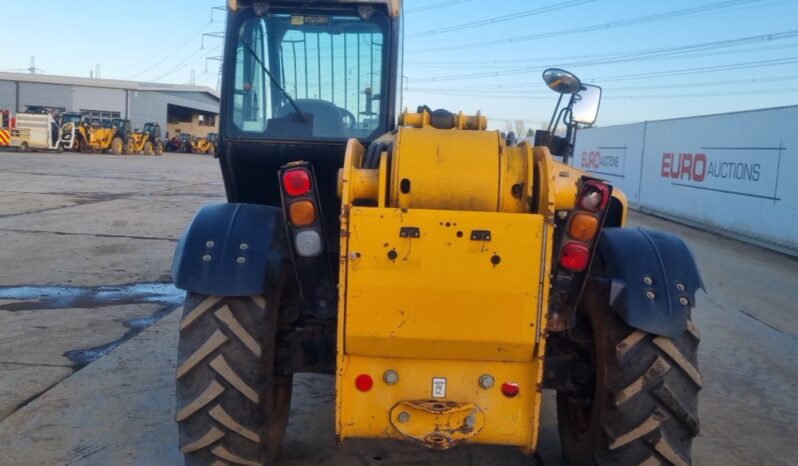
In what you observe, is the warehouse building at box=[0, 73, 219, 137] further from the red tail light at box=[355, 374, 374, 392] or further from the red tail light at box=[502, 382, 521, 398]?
the red tail light at box=[502, 382, 521, 398]

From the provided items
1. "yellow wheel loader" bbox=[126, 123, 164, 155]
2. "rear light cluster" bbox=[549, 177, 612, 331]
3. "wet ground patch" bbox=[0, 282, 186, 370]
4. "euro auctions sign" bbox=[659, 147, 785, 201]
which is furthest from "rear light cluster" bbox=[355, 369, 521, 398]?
"yellow wheel loader" bbox=[126, 123, 164, 155]

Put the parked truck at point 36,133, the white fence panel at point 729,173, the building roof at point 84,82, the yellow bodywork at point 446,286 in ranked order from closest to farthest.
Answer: the yellow bodywork at point 446,286, the white fence panel at point 729,173, the parked truck at point 36,133, the building roof at point 84,82

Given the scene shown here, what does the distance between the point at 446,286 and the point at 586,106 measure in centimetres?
235

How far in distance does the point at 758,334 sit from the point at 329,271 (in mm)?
5991

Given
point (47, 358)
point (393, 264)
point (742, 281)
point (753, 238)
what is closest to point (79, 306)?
point (47, 358)

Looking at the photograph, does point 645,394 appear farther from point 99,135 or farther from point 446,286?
point 99,135

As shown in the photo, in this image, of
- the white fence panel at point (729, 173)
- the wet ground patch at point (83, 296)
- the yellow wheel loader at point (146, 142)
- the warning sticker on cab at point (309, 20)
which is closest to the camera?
the warning sticker on cab at point (309, 20)

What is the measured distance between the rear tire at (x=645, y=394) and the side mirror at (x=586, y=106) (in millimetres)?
1728

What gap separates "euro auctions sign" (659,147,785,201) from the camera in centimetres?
1495

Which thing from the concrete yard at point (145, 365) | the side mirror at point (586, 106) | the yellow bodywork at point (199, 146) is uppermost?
the side mirror at point (586, 106)

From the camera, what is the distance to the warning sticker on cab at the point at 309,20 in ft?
16.0

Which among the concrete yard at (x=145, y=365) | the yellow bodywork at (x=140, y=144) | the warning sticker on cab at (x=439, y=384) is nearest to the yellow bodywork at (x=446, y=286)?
the warning sticker on cab at (x=439, y=384)

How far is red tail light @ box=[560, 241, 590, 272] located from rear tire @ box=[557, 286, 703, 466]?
0.43m

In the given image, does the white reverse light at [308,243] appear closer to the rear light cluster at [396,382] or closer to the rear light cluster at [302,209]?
the rear light cluster at [302,209]
